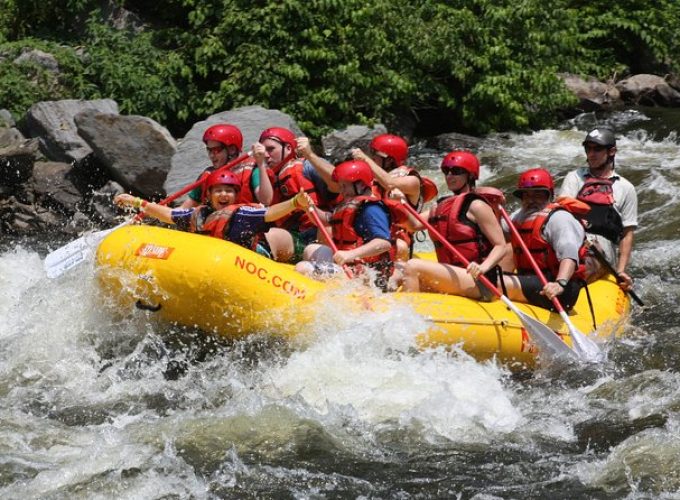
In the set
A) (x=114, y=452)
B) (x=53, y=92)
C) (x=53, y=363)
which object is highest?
(x=114, y=452)

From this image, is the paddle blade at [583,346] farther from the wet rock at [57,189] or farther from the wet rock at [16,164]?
the wet rock at [16,164]

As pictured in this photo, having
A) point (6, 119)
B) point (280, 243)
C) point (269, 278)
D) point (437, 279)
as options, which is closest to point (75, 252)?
point (280, 243)

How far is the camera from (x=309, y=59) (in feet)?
44.8

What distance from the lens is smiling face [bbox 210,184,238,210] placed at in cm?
719

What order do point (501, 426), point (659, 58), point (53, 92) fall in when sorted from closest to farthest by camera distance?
1. point (501, 426)
2. point (53, 92)
3. point (659, 58)

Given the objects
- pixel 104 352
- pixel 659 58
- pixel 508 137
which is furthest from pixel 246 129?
pixel 659 58

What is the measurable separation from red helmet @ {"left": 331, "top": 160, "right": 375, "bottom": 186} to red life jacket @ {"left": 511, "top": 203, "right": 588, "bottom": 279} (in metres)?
1.13

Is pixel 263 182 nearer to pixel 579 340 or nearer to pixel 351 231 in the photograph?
pixel 351 231

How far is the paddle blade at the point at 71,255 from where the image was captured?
7343 millimetres

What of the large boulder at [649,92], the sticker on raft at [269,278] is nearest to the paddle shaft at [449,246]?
the sticker on raft at [269,278]

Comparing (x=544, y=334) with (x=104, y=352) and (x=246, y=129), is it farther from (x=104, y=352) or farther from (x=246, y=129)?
(x=246, y=129)

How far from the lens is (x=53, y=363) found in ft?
22.9

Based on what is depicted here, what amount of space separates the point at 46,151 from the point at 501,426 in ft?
26.7

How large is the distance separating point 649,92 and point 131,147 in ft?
31.0
